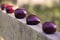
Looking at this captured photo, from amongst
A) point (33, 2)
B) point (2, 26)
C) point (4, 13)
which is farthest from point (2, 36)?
point (33, 2)

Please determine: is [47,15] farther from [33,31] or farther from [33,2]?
[33,31]

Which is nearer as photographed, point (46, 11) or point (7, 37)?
point (7, 37)

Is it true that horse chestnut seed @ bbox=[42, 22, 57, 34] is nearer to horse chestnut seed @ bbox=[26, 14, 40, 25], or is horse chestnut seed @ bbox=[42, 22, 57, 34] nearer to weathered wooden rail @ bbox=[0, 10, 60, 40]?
weathered wooden rail @ bbox=[0, 10, 60, 40]

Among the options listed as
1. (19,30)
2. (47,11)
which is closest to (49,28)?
(19,30)

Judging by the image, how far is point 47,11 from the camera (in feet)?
16.2

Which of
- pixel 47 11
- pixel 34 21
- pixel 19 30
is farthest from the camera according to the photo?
pixel 47 11

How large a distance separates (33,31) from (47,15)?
2.94 metres

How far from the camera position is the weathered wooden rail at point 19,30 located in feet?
5.61

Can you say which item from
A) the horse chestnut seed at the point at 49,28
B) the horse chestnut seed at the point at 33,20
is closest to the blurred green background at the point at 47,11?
the horse chestnut seed at the point at 33,20

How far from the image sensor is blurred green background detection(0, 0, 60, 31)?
14.8 ft

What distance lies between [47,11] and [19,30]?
2.82 metres

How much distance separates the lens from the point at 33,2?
5523 mm

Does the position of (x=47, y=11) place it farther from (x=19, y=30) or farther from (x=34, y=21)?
(x=34, y=21)

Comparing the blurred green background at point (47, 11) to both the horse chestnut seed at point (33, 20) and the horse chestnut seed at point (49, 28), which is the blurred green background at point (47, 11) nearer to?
the horse chestnut seed at point (33, 20)
